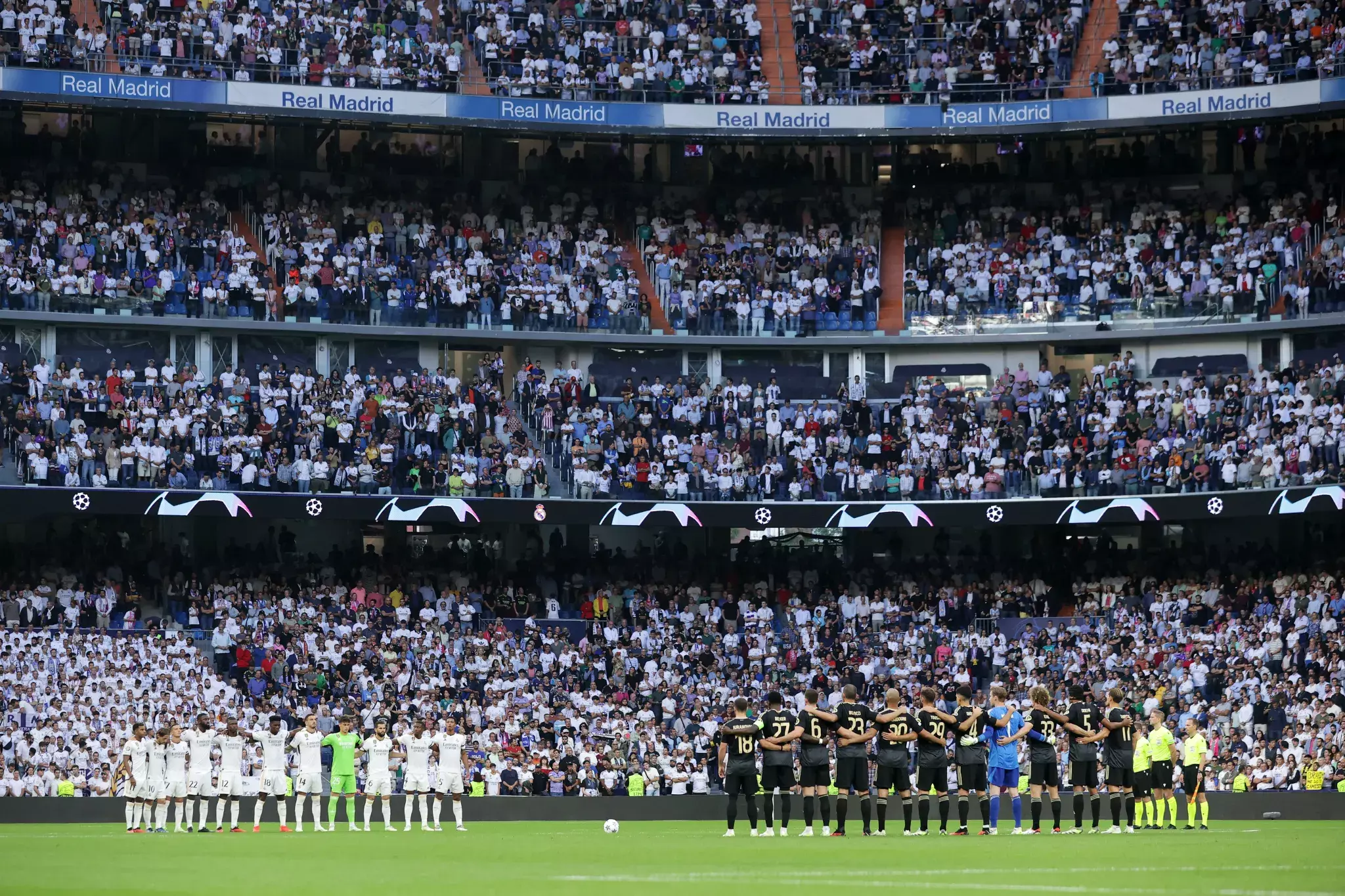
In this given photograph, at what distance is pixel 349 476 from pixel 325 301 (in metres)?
5.48

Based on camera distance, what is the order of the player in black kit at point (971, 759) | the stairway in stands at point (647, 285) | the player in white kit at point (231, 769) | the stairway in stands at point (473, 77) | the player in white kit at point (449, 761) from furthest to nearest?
1. the stairway in stands at point (647, 285)
2. the stairway in stands at point (473, 77)
3. the player in white kit at point (449, 761)
4. the player in white kit at point (231, 769)
5. the player in black kit at point (971, 759)

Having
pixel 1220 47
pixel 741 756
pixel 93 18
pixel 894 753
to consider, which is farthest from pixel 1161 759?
pixel 93 18

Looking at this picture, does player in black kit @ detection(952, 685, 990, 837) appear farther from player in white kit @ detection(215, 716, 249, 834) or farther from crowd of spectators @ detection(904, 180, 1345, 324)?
crowd of spectators @ detection(904, 180, 1345, 324)

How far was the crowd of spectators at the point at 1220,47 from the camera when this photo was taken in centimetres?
4891

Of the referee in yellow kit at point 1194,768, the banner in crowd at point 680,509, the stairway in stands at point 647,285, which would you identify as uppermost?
the stairway in stands at point 647,285

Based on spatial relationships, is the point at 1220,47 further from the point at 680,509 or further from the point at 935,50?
the point at 680,509

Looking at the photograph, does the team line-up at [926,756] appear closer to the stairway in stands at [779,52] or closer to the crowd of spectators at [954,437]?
the crowd of spectators at [954,437]

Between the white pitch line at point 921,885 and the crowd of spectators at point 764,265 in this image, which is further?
the crowd of spectators at point 764,265

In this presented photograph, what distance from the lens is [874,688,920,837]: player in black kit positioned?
26.0 metres

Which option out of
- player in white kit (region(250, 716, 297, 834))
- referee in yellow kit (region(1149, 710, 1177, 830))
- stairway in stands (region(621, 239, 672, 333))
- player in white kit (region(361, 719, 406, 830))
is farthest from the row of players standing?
stairway in stands (region(621, 239, 672, 333))

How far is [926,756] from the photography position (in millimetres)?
26391

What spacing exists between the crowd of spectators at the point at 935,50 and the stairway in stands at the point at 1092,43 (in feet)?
0.77

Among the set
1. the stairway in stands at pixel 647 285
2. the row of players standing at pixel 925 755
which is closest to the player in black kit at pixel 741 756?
the row of players standing at pixel 925 755

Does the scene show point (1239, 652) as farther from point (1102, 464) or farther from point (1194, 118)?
point (1194, 118)
